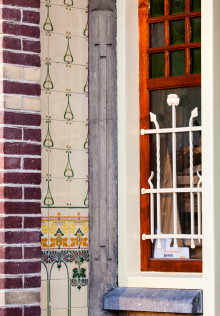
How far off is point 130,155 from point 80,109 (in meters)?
0.44

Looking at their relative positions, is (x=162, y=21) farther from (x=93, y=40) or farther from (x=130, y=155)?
(x=130, y=155)

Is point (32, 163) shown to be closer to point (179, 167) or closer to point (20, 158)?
point (20, 158)

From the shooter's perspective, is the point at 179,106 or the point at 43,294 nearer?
the point at 43,294

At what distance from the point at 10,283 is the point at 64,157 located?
907 millimetres

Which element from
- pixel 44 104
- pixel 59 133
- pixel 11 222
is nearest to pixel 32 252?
pixel 11 222

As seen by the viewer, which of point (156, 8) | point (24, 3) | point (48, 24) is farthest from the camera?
point (156, 8)

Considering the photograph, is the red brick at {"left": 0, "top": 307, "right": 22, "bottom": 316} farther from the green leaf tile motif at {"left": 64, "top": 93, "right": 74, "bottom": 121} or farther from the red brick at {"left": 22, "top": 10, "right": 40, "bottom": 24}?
the red brick at {"left": 22, "top": 10, "right": 40, "bottom": 24}

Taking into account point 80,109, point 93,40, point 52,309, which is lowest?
point 52,309

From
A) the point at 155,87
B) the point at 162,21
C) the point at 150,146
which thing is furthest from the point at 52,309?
the point at 162,21

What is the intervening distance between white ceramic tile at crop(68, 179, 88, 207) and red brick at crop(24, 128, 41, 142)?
0.41 metres

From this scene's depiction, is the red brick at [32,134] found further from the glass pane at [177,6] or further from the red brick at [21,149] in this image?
the glass pane at [177,6]

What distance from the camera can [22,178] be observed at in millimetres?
5500

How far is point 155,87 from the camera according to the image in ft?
19.4

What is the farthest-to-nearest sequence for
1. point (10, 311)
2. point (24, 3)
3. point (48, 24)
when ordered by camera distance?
point (48, 24) → point (24, 3) → point (10, 311)
